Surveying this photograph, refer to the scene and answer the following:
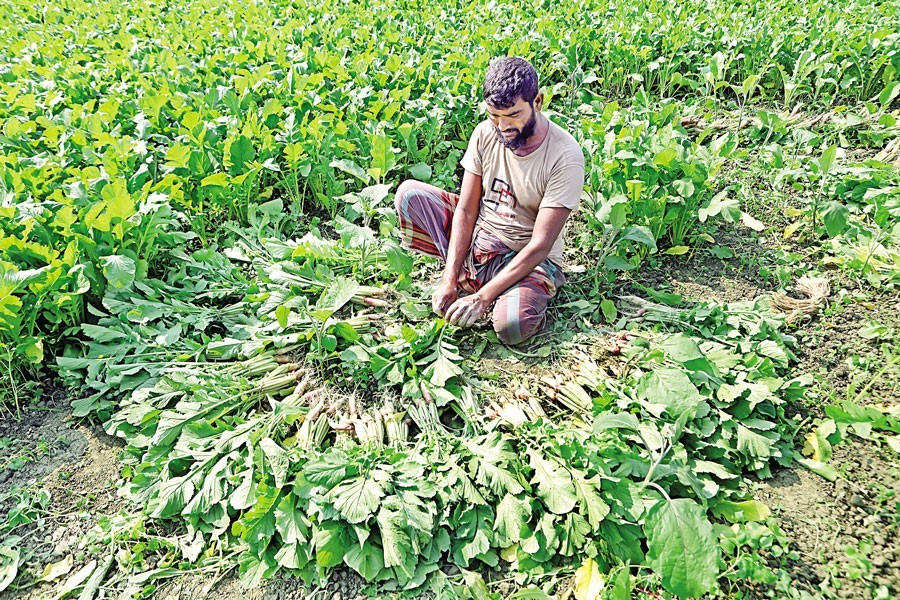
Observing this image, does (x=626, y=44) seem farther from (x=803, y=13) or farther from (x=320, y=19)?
(x=320, y=19)

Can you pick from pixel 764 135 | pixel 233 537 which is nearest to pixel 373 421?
pixel 233 537

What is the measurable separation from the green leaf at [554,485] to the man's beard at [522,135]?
4.62ft

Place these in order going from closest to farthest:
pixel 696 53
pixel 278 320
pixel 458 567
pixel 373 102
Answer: pixel 458 567 → pixel 278 320 → pixel 373 102 → pixel 696 53

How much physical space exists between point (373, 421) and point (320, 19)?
217 inches

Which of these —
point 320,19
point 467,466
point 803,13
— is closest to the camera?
point 467,466

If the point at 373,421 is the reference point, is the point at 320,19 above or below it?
above

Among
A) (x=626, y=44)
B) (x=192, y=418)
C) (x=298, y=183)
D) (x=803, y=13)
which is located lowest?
(x=192, y=418)

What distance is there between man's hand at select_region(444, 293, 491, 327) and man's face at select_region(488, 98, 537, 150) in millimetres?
723

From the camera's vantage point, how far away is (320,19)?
682 cm

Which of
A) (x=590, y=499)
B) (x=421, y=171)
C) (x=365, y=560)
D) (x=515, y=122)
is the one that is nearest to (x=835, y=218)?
(x=515, y=122)

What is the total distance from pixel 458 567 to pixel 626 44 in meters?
4.68

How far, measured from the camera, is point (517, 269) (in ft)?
9.74

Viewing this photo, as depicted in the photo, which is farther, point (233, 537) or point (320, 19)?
point (320, 19)

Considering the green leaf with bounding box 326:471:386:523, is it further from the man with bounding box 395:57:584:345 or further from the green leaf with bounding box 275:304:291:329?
the man with bounding box 395:57:584:345
